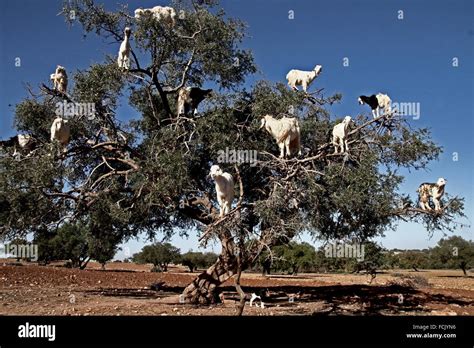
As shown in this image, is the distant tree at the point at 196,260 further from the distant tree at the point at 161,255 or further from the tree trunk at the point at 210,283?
the tree trunk at the point at 210,283

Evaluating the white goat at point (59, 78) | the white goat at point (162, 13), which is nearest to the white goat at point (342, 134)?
the white goat at point (162, 13)

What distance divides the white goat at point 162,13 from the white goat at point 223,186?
17.0ft

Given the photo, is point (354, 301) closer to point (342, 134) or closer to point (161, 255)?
point (342, 134)

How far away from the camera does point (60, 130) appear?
41.4 ft

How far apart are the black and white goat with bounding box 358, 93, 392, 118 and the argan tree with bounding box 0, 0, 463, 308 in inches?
18.1

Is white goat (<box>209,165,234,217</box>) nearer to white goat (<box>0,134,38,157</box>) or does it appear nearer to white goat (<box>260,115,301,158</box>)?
white goat (<box>260,115,301,158</box>)

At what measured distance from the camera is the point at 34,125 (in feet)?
50.2

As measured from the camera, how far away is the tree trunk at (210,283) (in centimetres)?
1563

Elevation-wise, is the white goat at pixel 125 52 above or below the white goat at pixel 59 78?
above

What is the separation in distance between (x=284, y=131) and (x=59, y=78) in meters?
7.00

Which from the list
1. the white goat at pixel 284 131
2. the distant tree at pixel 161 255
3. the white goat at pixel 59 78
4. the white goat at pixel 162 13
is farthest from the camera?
the distant tree at pixel 161 255

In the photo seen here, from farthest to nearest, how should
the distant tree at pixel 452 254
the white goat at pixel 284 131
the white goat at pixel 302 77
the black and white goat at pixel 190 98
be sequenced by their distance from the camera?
the distant tree at pixel 452 254 < the white goat at pixel 302 77 < the black and white goat at pixel 190 98 < the white goat at pixel 284 131

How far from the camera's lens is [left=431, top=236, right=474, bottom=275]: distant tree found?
45.7m
